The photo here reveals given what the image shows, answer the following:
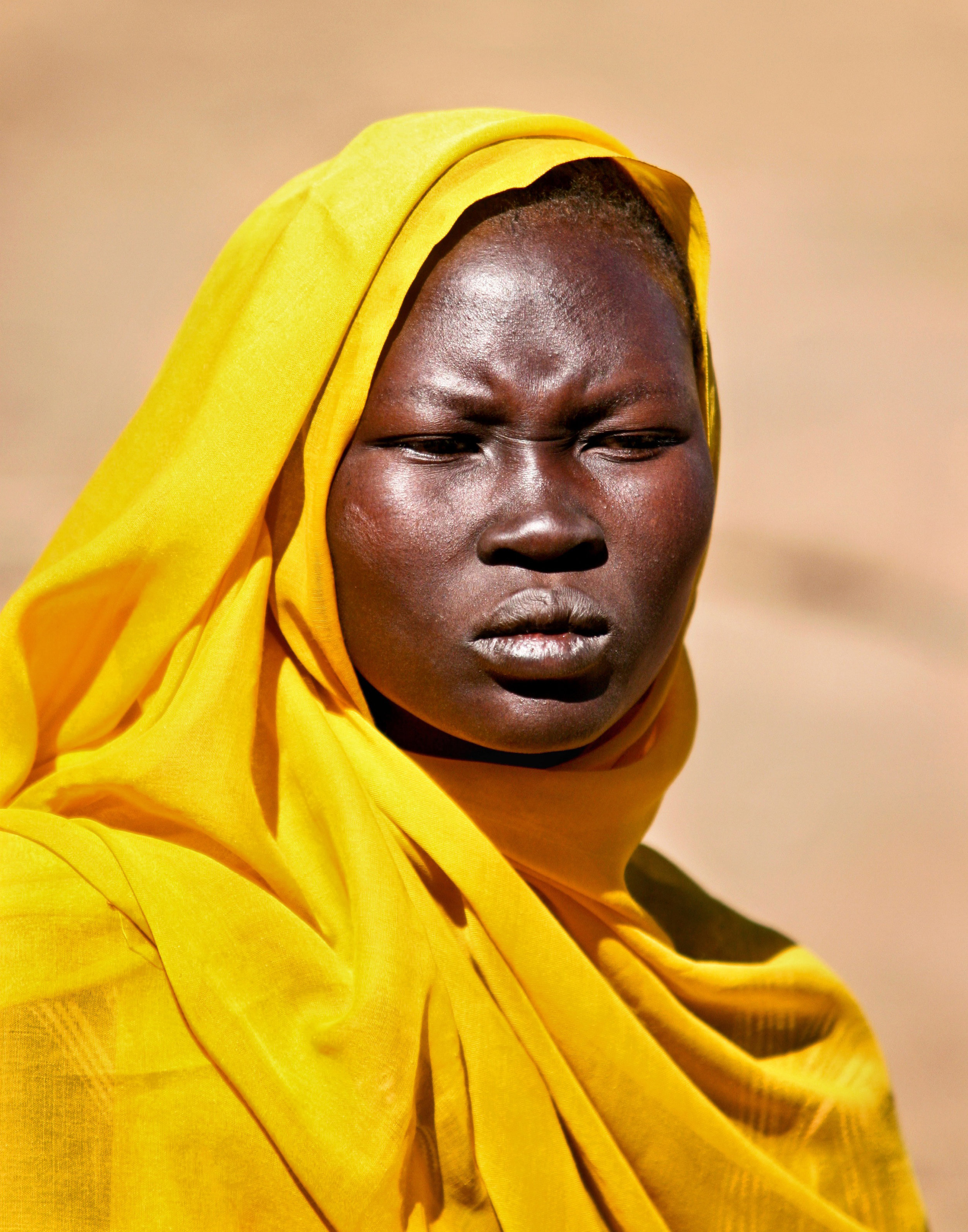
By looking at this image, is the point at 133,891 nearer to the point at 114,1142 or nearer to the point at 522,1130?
the point at 114,1142

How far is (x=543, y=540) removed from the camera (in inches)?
58.3

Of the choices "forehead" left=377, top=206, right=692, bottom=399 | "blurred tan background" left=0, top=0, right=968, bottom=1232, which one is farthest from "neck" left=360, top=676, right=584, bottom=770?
Result: "blurred tan background" left=0, top=0, right=968, bottom=1232

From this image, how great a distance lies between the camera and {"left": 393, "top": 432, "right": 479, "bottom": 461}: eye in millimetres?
1545

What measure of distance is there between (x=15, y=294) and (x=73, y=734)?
12.6ft

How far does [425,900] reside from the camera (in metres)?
1.54

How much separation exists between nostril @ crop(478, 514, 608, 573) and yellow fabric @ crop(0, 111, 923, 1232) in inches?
8.1

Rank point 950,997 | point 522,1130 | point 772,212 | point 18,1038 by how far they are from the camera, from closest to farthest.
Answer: point 18,1038, point 522,1130, point 950,997, point 772,212

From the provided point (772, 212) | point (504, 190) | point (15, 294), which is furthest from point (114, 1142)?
point (772, 212)

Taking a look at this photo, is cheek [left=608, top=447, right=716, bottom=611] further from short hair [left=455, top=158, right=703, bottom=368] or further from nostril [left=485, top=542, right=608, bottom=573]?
short hair [left=455, top=158, right=703, bottom=368]

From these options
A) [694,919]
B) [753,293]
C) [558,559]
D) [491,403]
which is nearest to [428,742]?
[558,559]

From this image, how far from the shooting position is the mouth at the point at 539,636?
150 cm

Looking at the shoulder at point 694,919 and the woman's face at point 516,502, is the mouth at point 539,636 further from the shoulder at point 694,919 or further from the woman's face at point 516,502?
the shoulder at point 694,919

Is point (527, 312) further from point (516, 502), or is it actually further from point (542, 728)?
point (542, 728)

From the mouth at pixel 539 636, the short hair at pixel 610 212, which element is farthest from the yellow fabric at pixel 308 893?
the mouth at pixel 539 636
